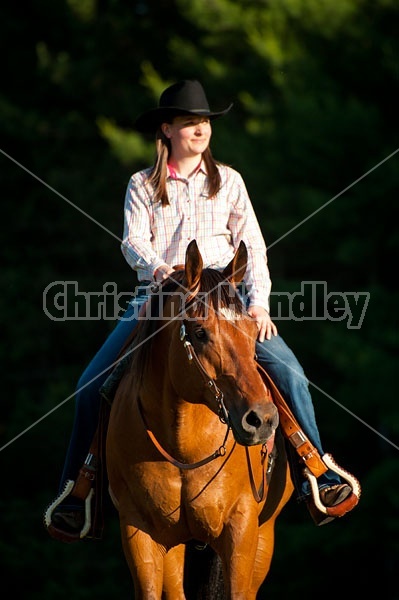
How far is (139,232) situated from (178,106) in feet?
2.95

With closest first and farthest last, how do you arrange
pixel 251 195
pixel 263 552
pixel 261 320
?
1. pixel 261 320
2. pixel 263 552
3. pixel 251 195

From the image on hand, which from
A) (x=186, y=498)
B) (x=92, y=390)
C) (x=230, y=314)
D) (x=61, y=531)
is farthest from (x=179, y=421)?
(x=61, y=531)

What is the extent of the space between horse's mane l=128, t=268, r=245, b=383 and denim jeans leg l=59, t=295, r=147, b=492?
22cm

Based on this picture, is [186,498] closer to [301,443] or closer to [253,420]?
[253,420]

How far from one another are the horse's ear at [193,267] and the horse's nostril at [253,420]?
0.79m

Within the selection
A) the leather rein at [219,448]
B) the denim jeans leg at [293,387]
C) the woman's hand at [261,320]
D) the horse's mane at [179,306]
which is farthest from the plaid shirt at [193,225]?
the leather rein at [219,448]

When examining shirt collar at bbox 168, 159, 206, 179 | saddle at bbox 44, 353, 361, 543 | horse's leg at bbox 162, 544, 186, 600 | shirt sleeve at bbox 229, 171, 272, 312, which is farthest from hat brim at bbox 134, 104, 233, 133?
horse's leg at bbox 162, 544, 186, 600

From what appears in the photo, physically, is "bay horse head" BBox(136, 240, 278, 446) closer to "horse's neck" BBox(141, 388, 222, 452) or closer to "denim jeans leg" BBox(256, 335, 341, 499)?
"horse's neck" BBox(141, 388, 222, 452)

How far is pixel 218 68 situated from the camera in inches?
859

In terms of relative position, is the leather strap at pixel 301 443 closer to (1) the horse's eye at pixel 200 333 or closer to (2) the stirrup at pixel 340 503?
(2) the stirrup at pixel 340 503

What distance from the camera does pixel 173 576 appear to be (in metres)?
6.54

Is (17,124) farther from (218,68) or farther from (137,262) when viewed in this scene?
(137,262)

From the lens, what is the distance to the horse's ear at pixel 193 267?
229 inches

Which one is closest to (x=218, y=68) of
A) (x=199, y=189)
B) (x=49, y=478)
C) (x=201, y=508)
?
(x=49, y=478)
